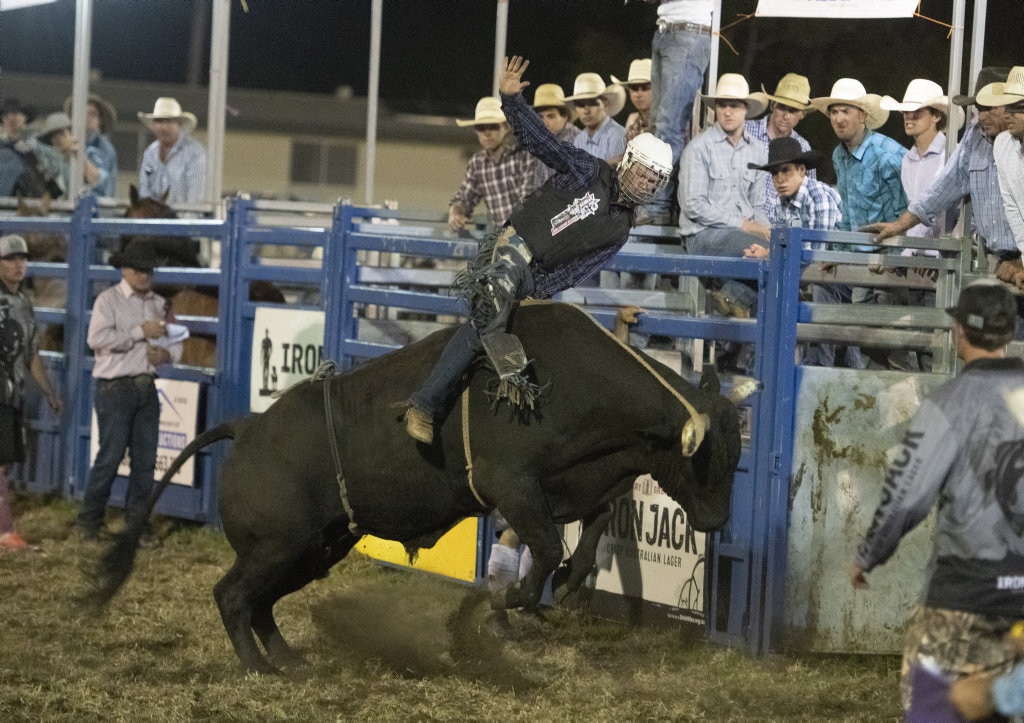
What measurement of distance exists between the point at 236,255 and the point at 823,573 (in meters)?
4.86

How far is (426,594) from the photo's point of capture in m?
8.09

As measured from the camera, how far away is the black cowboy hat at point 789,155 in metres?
7.51

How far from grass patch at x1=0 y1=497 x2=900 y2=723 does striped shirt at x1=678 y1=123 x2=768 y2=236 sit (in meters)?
2.20

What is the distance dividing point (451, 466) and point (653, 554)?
1591mm

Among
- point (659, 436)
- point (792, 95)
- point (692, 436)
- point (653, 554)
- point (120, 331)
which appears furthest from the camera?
point (120, 331)

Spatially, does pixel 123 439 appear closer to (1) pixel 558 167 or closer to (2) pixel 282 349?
(2) pixel 282 349

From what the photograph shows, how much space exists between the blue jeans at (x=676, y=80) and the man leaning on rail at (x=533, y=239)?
2097 millimetres

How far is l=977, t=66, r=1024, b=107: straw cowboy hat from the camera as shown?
6.27 m

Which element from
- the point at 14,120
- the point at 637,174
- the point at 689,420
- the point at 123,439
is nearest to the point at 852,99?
the point at 637,174

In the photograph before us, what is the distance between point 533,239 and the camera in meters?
5.91

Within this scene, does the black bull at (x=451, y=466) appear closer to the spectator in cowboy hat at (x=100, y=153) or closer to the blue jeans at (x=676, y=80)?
the blue jeans at (x=676, y=80)

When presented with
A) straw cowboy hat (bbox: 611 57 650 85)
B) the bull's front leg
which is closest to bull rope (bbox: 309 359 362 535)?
the bull's front leg

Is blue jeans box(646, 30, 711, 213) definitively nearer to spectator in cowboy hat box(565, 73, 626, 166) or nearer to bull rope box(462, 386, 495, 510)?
spectator in cowboy hat box(565, 73, 626, 166)

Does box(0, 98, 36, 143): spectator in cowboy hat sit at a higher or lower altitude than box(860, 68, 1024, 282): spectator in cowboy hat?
higher
